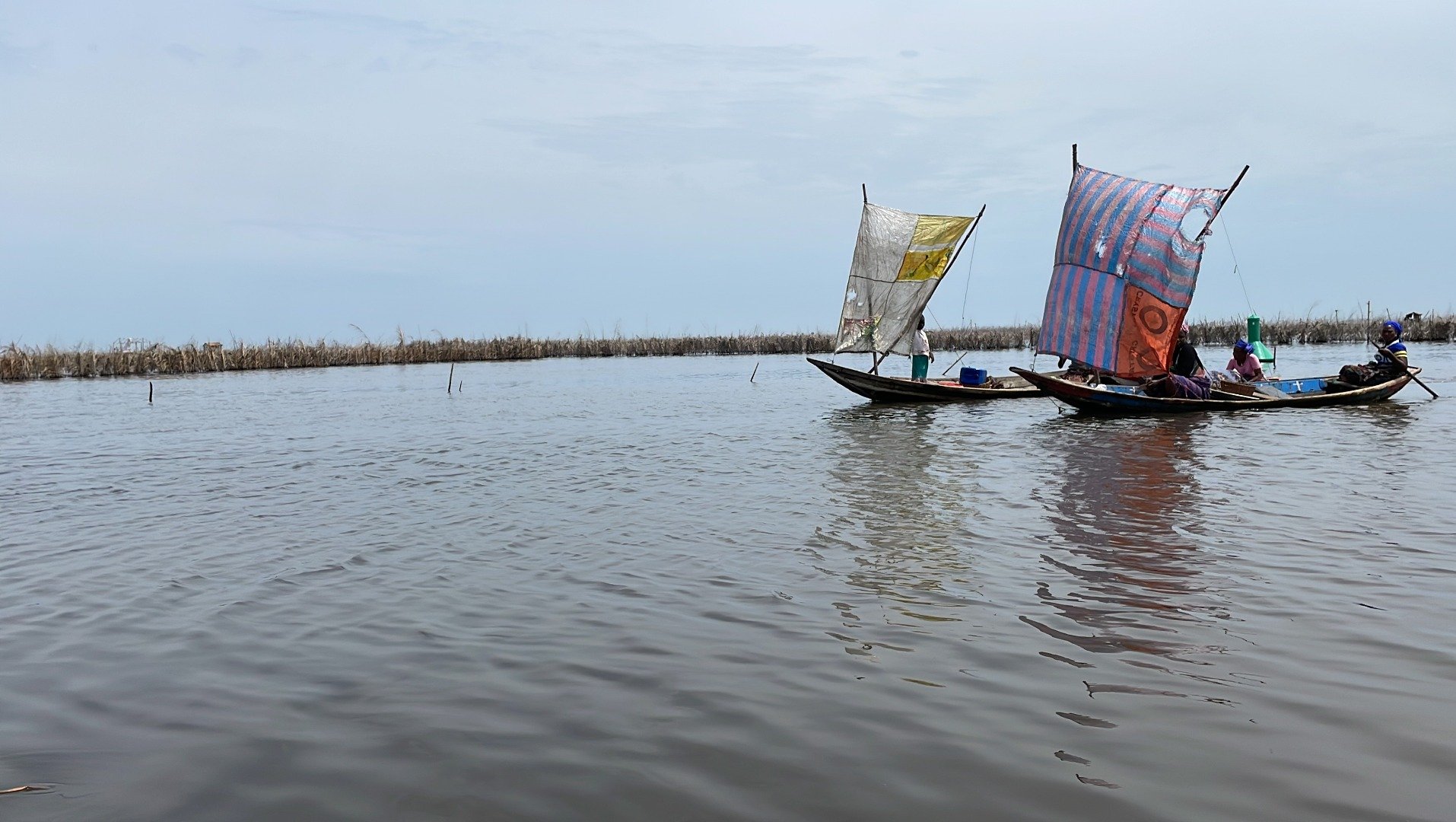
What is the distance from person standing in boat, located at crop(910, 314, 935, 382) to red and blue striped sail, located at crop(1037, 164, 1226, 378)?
4.03 meters

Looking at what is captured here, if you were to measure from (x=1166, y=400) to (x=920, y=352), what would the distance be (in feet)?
20.2

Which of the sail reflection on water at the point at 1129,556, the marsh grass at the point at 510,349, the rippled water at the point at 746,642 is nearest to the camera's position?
the rippled water at the point at 746,642

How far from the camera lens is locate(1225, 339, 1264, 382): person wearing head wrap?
60.6 feet

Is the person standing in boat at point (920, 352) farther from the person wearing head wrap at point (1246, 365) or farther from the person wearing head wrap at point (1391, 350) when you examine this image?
the person wearing head wrap at point (1391, 350)

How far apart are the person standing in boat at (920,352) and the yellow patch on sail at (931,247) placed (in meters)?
1.03

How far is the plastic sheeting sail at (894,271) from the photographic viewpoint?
857 inches

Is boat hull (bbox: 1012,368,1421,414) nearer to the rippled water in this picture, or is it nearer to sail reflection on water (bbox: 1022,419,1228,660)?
sail reflection on water (bbox: 1022,419,1228,660)

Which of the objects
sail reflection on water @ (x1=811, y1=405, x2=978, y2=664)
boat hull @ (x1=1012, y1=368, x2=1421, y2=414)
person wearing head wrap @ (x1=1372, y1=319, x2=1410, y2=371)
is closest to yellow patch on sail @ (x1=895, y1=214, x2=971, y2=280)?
boat hull @ (x1=1012, y1=368, x2=1421, y2=414)

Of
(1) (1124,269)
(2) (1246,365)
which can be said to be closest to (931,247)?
(1) (1124,269)

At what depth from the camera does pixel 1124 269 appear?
57.3 ft

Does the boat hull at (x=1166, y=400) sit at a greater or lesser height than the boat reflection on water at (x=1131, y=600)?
greater

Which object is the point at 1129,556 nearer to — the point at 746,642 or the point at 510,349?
the point at 746,642

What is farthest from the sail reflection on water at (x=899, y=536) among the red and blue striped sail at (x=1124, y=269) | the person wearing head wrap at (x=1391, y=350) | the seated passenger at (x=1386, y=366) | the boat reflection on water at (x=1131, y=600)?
the person wearing head wrap at (x=1391, y=350)

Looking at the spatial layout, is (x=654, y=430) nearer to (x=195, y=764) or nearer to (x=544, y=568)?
(x=544, y=568)
